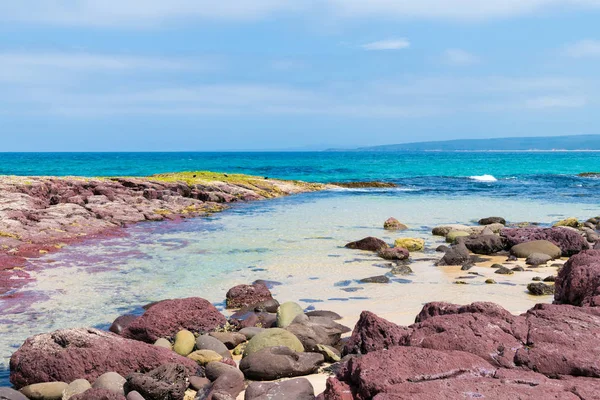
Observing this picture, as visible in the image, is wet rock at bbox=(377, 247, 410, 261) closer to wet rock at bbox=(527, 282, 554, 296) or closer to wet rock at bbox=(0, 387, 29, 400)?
wet rock at bbox=(527, 282, 554, 296)

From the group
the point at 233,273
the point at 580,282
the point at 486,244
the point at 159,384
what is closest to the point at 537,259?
the point at 486,244

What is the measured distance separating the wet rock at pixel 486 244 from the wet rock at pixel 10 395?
12.3 m

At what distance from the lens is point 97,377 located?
248 inches

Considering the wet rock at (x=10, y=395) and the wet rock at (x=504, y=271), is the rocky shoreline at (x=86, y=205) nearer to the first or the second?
the wet rock at (x=10, y=395)

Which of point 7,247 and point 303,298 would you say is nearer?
point 303,298

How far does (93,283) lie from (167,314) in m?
4.19

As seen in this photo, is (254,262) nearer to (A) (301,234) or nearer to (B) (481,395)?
(A) (301,234)

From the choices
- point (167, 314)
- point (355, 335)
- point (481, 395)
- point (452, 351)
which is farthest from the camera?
point (167, 314)

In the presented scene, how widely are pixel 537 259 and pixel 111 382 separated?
35.5 feet

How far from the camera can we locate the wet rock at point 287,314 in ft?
27.5

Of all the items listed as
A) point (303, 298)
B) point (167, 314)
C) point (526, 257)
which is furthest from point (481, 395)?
point (526, 257)

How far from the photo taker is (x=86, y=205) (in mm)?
23125

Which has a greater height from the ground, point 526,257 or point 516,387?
point 516,387

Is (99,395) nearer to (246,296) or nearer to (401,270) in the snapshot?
(246,296)
